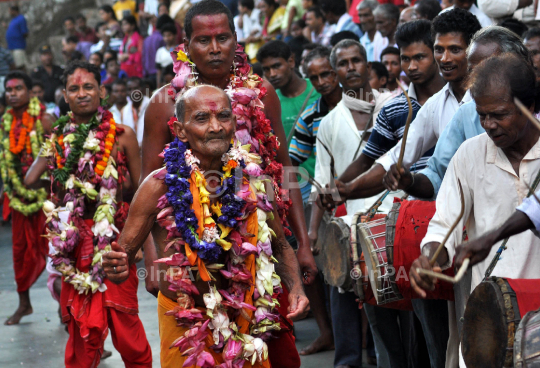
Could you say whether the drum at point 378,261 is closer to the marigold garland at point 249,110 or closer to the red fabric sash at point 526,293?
the marigold garland at point 249,110

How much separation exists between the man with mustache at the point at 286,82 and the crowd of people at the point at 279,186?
0.02m

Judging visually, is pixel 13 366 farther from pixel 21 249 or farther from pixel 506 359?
pixel 506 359

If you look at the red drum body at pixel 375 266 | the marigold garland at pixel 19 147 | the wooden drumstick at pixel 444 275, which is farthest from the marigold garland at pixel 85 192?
the wooden drumstick at pixel 444 275

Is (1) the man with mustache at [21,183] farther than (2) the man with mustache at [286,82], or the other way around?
(1) the man with mustache at [21,183]

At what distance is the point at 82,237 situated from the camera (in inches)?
225

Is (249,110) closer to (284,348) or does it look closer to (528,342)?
(284,348)

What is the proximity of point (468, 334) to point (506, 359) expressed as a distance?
0.27 m

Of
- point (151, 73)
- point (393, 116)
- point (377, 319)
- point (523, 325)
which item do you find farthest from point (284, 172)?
point (151, 73)

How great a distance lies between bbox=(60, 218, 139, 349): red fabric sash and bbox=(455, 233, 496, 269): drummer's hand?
10.1ft

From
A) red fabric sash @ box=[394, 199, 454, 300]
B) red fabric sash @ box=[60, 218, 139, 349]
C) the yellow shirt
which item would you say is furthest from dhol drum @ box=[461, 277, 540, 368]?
the yellow shirt

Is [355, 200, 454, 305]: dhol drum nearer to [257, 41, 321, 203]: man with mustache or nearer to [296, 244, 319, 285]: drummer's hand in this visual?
[296, 244, 319, 285]: drummer's hand

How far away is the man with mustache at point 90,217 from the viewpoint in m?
5.49

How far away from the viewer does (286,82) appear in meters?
A: 7.81

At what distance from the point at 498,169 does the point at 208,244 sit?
4.57 ft
